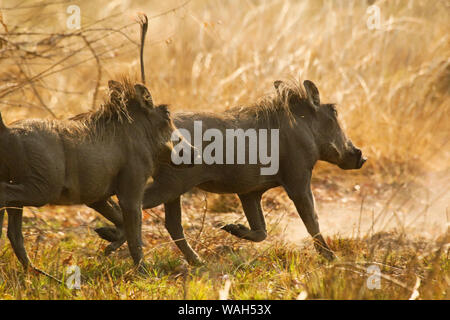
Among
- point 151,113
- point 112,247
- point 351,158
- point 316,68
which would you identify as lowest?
point 112,247

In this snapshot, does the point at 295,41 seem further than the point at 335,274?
Yes

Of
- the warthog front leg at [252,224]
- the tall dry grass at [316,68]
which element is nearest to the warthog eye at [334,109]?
the warthog front leg at [252,224]

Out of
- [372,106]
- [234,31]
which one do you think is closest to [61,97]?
[234,31]

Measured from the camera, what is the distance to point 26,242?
636 cm

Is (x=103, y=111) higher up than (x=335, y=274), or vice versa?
(x=103, y=111)

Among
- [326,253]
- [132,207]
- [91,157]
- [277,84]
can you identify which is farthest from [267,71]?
[91,157]

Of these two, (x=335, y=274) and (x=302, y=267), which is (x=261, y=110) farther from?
(x=335, y=274)

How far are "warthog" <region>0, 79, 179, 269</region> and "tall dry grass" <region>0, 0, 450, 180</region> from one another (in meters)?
3.58

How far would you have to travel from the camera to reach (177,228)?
5.91 metres

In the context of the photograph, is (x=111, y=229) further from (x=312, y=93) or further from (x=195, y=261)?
(x=312, y=93)

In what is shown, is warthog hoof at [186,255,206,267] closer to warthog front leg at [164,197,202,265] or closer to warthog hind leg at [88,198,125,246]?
warthog front leg at [164,197,202,265]

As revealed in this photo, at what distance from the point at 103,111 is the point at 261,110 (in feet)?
4.40

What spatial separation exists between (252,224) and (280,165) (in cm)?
59
